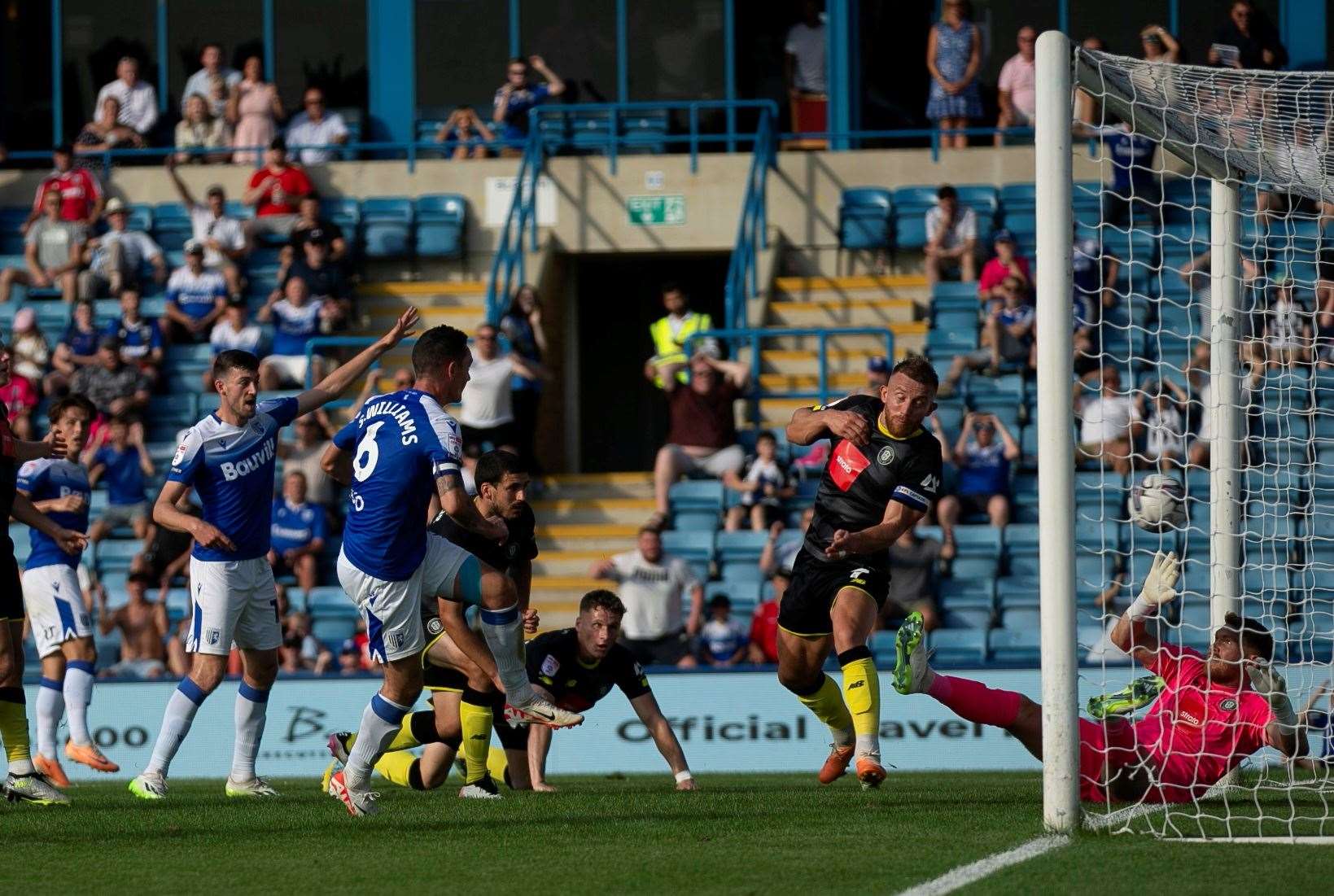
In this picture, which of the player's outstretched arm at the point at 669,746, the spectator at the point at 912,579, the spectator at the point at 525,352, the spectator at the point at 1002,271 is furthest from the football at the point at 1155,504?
the spectator at the point at 525,352

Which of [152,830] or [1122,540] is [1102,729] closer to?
[152,830]

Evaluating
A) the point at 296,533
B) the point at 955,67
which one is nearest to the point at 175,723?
the point at 296,533

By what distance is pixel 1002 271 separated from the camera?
18.0 metres

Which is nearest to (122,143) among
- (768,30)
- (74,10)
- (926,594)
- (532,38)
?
(74,10)

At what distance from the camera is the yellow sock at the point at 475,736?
9.75m

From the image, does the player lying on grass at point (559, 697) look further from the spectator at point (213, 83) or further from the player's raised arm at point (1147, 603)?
the spectator at point (213, 83)

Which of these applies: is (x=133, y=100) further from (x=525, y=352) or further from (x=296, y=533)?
(x=296, y=533)

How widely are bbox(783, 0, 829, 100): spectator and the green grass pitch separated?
14055mm

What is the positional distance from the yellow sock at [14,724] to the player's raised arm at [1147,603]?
5148 millimetres

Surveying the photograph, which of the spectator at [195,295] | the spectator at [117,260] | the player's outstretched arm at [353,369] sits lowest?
the player's outstretched arm at [353,369]

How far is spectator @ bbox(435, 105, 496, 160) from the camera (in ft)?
71.4

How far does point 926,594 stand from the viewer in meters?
15.5

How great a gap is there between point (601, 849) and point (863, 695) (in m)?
2.26

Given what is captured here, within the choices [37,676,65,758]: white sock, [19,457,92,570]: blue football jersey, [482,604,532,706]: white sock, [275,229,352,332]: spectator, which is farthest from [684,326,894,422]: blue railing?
[482,604,532,706]: white sock
